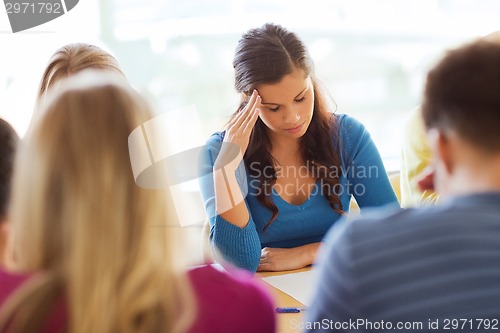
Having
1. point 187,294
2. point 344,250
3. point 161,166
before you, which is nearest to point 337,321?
point 344,250

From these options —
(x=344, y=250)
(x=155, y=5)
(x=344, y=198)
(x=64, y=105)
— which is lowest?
(x=344, y=198)

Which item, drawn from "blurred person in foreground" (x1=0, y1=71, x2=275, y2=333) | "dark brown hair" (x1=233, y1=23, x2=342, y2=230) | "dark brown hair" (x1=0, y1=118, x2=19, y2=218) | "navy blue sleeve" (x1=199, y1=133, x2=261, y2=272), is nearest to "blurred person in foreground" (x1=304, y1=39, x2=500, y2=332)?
"blurred person in foreground" (x1=0, y1=71, x2=275, y2=333)

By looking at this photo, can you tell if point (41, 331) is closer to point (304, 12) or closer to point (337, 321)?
point (337, 321)

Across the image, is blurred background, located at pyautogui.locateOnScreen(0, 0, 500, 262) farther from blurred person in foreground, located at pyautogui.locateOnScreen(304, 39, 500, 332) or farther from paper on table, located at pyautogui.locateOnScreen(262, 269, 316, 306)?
blurred person in foreground, located at pyautogui.locateOnScreen(304, 39, 500, 332)

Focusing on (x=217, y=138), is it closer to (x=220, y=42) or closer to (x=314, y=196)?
(x=314, y=196)

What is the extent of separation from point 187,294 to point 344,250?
0.25 meters

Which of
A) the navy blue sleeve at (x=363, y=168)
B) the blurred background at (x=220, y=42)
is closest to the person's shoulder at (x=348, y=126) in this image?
the navy blue sleeve at (x=363, y=168)

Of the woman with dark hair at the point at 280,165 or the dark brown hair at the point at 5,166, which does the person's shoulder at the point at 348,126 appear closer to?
the woman with dark hair at the point at 280,165

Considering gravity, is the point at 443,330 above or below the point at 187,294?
below

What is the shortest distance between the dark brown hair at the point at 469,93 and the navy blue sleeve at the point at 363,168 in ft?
3.50

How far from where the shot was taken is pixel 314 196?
2.13 m

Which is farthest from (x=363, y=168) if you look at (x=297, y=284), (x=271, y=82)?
(x=297, y=284)

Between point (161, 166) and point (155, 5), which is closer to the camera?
point (161, 166)

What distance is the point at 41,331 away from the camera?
0.89 metres
